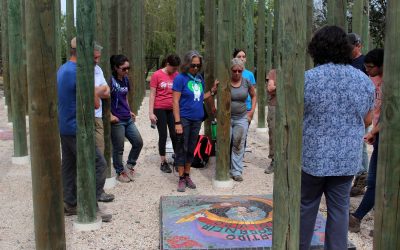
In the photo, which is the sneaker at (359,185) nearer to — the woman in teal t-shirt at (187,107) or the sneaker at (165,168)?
the woman in teal t-shirt at (187,107)

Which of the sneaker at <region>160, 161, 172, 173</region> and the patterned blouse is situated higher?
the patterned blouse

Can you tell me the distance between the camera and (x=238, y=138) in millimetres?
→ 6551

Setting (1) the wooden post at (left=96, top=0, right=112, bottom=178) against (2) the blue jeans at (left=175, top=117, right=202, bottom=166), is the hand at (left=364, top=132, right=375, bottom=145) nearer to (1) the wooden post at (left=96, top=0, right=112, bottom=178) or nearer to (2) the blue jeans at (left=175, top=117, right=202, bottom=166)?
(2) the blue jeans at (left=175, top=117, right=202, bottom=166)

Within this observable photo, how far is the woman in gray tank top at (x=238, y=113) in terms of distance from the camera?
21.2ft

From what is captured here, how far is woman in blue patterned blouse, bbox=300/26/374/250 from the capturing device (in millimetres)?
3074

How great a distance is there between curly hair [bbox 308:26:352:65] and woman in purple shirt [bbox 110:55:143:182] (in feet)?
10.9

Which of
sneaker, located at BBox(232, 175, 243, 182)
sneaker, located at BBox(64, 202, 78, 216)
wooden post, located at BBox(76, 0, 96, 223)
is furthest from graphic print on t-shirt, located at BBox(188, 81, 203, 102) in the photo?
sneaker, located at BBox(64, 202, 78, 216)

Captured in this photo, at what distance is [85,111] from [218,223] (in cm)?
159

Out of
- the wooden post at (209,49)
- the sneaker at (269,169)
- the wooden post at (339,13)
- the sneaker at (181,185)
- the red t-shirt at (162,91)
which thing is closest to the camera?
the wooden post at (339,13)

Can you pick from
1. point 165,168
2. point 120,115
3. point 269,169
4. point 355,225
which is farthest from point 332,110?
point 165,168

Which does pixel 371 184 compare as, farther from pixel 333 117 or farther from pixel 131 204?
pixel 131 204

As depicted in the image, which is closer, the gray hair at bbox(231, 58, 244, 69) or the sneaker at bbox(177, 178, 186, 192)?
the sneaker at bbox(177, 178, 186, 192)

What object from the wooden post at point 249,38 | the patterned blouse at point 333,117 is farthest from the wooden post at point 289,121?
the wooden post at point 249,38

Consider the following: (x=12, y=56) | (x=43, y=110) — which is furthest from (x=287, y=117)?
(x=12, y=56)
